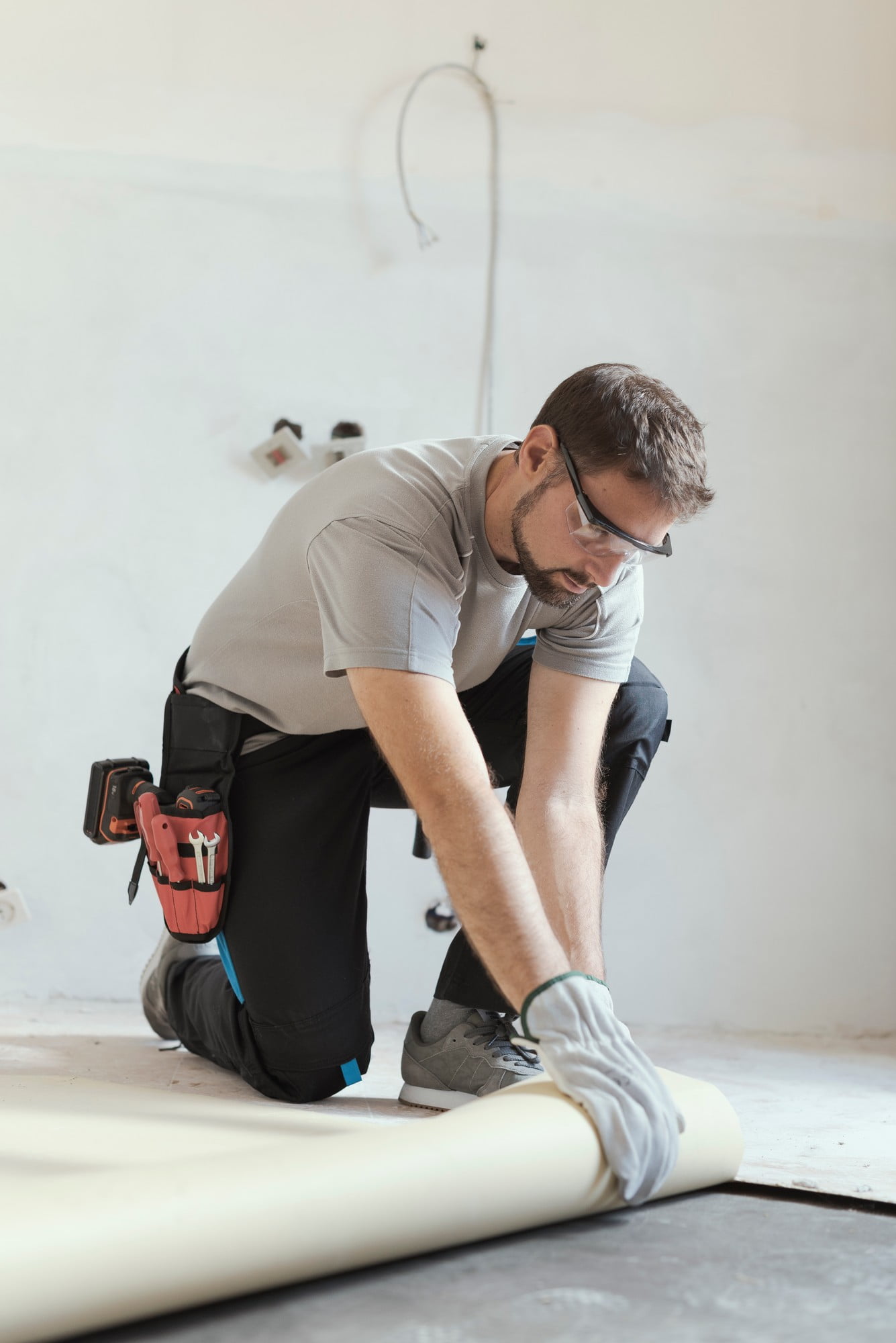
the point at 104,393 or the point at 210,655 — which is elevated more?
the point at 104,393

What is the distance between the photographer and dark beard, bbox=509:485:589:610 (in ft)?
4.45

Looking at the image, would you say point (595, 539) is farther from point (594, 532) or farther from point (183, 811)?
point (183, 811)

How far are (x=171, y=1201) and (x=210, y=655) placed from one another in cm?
99

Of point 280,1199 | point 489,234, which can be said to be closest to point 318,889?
point 280,1199

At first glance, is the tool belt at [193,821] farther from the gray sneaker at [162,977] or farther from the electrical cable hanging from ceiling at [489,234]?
the electrical cable hanging from ceiling at [489,234]

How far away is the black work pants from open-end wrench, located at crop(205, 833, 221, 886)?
0.18 feet

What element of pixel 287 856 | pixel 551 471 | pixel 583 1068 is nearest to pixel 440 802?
pixel 583 1068

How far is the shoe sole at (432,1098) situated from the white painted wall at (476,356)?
32.3 inches

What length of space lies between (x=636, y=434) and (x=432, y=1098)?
972 mm

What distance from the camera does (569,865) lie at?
141cm

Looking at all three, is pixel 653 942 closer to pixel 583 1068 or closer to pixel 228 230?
pixel 583 1068

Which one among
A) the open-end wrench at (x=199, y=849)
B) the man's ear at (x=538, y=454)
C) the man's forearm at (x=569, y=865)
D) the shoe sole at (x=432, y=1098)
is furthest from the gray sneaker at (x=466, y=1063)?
the man's ear at (x=538, y=454)

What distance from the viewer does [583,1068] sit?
40.1 inches

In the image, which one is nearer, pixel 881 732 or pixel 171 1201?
pixel 171 1201
